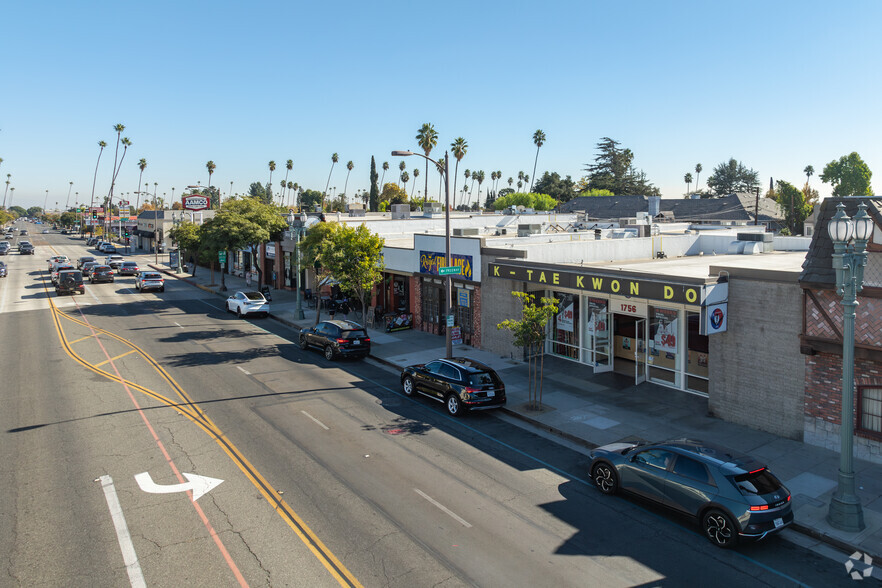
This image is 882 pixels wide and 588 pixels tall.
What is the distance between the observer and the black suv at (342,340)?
26734 mm

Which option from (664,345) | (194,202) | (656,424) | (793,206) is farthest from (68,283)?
(793,206)

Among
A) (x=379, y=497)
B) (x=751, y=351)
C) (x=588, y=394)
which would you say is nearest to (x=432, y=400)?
(x=588, y=394)

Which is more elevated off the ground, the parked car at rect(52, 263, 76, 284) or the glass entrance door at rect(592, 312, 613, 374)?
the parked car at rect(52, 263, 76, 284)

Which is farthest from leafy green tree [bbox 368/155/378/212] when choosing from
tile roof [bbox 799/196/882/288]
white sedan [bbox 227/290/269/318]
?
tile roof [bbox 799/196/882/288]

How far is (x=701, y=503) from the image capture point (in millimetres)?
11570

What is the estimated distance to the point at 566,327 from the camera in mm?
25953

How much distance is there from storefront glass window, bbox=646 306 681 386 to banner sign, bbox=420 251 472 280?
9386 millimetres

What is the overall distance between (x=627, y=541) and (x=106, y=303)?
4350 centimetres

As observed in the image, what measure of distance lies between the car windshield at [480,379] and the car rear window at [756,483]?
347 inches

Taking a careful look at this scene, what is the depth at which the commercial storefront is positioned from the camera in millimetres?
17922

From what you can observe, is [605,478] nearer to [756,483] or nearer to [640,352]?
[756,483]

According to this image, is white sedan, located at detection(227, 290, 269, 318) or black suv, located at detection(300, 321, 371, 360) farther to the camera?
white sedan, located at detection(227, 290, 269, 318)

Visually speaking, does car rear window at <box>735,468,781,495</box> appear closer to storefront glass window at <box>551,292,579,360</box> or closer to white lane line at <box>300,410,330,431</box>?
white lane line at <box>300,410,330,431</box>

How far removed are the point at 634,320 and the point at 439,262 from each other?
35.7 ft
